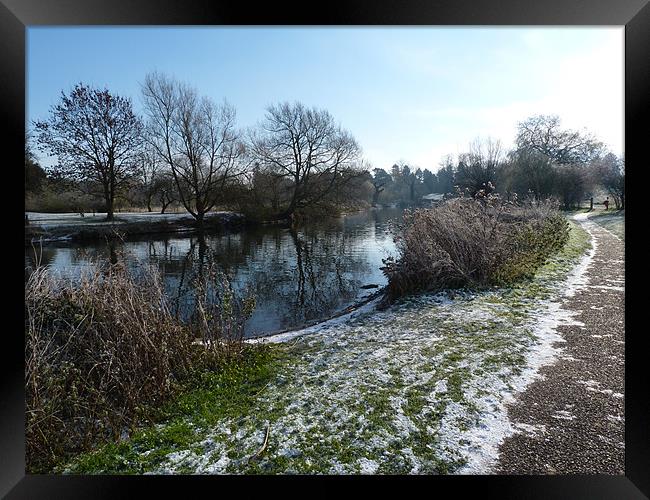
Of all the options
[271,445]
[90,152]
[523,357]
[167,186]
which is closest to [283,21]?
[271,445]

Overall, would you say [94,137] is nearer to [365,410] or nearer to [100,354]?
[100,354]

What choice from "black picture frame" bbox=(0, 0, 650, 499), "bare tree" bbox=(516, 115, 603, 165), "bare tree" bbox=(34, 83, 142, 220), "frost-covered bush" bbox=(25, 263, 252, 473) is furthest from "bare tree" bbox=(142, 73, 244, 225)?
"bare tree" bbox=(516, 115, 603, 165)

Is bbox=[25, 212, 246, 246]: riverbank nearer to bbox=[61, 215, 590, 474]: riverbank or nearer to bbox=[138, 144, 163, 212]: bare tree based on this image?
bbox=[138, 144, 163, 212]: bare tree

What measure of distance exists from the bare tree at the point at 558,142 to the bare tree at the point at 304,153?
5307mm

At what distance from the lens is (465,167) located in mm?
8422

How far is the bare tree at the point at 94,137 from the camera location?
6.21 metres

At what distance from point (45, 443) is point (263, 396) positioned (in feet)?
4.00

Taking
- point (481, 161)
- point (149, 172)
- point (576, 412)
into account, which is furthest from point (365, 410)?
point (481, 161)

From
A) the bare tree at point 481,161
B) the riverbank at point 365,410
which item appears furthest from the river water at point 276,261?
the bare tree at point 481,161

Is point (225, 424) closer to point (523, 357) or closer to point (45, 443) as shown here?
point (45, 443)

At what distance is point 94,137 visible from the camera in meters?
6.73

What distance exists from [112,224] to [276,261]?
3.37m

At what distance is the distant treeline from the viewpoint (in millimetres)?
6432

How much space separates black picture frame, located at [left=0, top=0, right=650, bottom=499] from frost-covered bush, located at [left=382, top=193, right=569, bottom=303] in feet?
11.6
